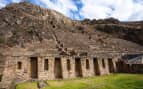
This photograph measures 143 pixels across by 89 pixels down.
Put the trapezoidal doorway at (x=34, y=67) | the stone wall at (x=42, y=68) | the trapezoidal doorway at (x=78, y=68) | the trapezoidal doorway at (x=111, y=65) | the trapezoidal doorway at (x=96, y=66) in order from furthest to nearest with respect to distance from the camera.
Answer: the trapezoidal doorway at (x=111, y=65) → the trapezoidal doorway at (x=96, y=66) → the trapezoidal doorway at (x=78, y=68) → the trapezoidal doorway at (x=34, y=67) → the stone wall at (x=42, y=68)

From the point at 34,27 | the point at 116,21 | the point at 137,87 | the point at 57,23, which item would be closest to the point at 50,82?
the point at 137,87

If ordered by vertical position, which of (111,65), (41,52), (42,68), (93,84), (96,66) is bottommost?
(93,84)

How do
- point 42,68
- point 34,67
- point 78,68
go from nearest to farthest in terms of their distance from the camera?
point 42,68
point 34,67
point 78,68

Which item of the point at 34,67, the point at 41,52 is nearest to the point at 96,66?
the point at 41,52

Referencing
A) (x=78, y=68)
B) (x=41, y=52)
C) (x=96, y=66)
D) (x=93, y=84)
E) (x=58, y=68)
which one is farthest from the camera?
(x=96, y=66)

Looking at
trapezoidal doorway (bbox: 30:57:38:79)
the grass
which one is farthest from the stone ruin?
the grass

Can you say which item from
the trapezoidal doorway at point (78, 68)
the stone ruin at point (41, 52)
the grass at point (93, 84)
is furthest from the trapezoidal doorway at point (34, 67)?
the trapezoidal doorway at point (78, 68)

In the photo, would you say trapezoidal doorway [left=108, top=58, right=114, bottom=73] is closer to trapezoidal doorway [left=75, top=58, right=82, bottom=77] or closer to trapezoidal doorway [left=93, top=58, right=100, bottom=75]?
trapezoidal doorway [left=93, top=58, right=100, bottom=75]

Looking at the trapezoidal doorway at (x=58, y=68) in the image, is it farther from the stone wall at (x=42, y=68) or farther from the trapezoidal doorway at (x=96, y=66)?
the trapezoidal doorway at (x=96, y=66)

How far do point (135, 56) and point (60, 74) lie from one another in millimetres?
20806

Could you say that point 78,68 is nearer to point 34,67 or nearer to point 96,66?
point 96,66

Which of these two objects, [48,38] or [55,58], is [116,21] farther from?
[55,58]

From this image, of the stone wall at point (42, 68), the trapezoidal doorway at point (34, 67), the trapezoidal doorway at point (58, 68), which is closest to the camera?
the stone wall at point (42, 68)

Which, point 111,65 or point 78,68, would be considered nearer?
point 78,68
